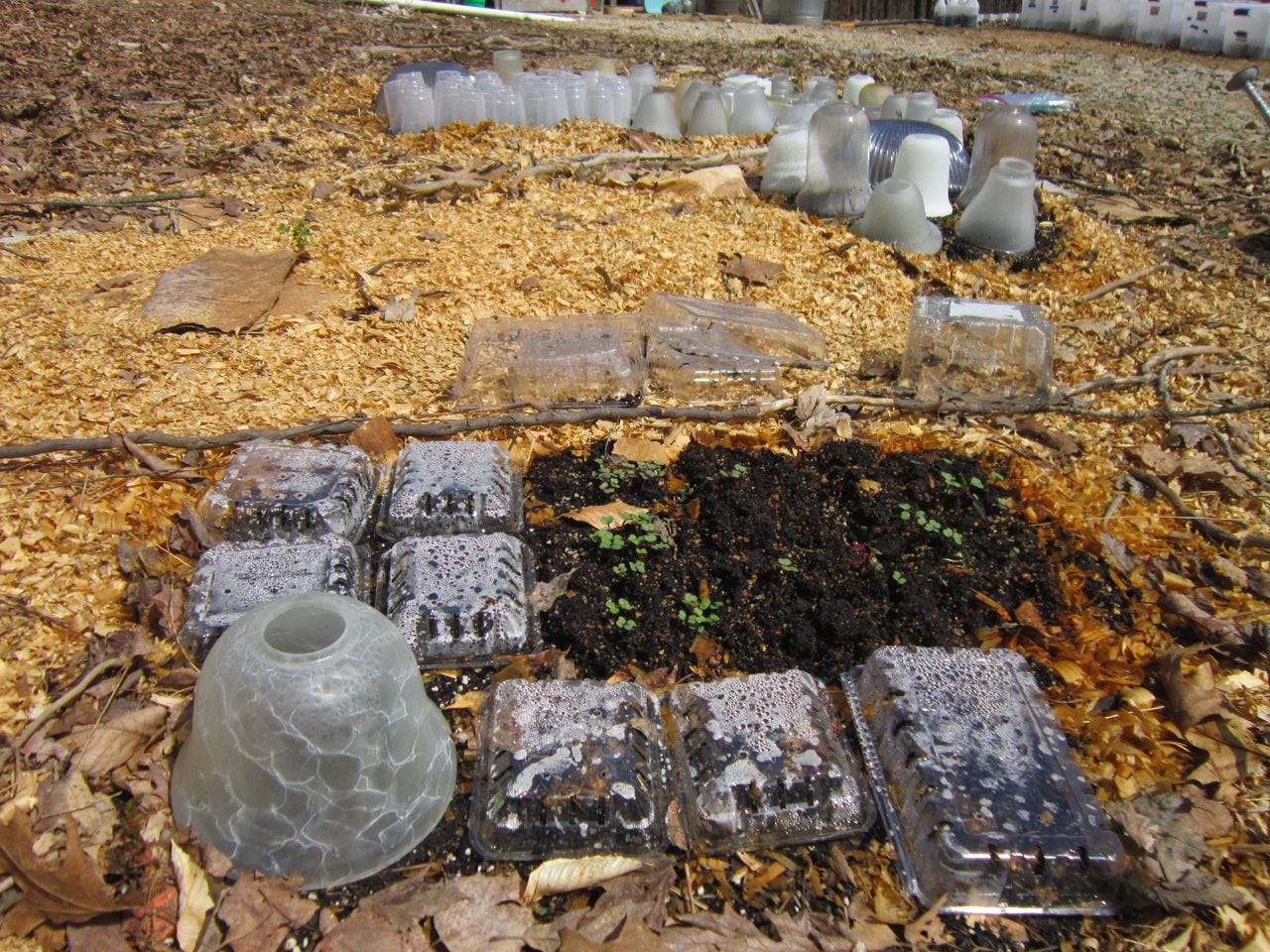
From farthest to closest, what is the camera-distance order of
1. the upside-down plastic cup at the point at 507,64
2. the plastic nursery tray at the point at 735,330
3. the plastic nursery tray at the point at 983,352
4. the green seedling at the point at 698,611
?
the upside-down plastic cup at the point at 507,64 → the plastic nursery tray at the point at 735,330 → the plastic nursery tray at the point at 983,352 → the green seedling at the point at 698,611

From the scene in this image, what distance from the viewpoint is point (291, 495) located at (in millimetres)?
3016

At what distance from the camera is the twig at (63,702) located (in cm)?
235

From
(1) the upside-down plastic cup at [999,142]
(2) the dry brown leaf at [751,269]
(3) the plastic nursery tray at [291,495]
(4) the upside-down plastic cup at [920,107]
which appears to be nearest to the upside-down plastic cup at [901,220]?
(1) the upside-down plastic cup at [999,142]

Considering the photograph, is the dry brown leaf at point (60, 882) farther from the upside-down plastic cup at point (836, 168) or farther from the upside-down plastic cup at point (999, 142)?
the upside-down plastic cup at point (999, 142)

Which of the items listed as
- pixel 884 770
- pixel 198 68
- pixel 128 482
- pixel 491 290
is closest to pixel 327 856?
pixel 884 770

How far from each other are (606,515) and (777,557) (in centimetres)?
57

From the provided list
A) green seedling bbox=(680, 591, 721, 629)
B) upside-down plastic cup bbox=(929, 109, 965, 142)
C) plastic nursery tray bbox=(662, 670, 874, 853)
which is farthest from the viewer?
upside-down plastic cup bbox=(929, 109, 965, 142)

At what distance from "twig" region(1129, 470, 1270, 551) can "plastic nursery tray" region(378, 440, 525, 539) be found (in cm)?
224

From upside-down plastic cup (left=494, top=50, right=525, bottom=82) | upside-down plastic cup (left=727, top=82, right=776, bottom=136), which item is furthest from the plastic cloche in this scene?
upside-down plastic cup (left=494, top=50, right=525, bottom=82)

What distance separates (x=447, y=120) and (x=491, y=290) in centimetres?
323

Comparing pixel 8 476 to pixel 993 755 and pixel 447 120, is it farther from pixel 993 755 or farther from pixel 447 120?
pixel 447 120

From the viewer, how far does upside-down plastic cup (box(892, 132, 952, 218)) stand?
18.8 ft

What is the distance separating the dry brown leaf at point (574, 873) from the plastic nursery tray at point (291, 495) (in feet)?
4.28

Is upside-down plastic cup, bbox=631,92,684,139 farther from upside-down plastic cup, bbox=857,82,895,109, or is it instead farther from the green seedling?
the green seedling
